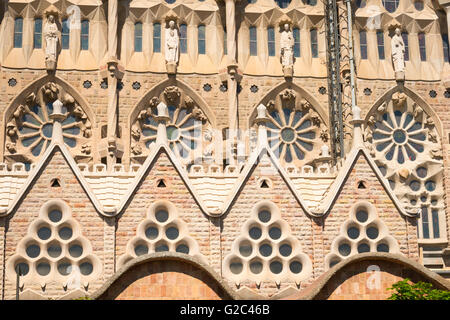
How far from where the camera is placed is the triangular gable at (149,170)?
29.1 meters

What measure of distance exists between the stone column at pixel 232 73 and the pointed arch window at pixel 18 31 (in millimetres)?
7871

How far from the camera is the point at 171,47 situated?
123ft

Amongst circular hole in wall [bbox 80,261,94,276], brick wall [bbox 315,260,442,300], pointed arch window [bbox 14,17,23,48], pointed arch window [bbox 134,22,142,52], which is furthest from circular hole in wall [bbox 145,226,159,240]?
pointed arch window [bbox 14,17,23,48]

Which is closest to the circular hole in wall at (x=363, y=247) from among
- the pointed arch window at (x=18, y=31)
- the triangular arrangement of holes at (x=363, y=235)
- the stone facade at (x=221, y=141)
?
A: the triangular arrangement of holes at (x=363, y=235)

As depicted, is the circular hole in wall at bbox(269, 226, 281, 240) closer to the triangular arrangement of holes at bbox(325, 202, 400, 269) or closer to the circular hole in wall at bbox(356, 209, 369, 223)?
the triangular arrangement of holes at bbox(325, 202, 400, 269)

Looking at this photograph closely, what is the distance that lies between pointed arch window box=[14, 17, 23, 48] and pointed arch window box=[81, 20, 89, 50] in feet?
7.57

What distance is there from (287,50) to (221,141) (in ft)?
15.3

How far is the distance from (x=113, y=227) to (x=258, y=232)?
431 cm

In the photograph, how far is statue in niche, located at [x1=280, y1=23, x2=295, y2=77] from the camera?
38.2 meters

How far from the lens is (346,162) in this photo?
100 ft

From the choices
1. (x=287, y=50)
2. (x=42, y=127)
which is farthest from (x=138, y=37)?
(x=287, y=50)

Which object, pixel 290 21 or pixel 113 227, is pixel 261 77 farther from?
pixel 113 227

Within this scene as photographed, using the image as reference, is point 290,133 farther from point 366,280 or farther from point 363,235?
point 366,280
